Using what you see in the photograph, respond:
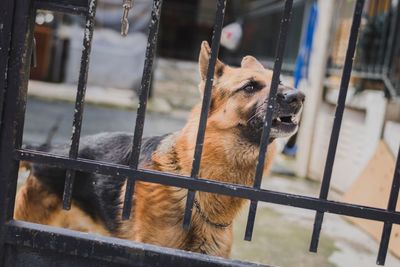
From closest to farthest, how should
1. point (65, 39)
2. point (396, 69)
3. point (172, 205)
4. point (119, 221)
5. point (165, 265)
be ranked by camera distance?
point (165, 265) < point (172, 205) < point (119, 221) < point (396, 69) < point (65, 39)

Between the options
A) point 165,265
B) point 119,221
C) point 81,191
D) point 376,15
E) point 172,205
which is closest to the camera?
point 165,265

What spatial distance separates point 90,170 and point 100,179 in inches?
37.6

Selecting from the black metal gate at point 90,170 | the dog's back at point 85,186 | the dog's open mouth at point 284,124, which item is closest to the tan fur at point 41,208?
the dog's back at point 85,186

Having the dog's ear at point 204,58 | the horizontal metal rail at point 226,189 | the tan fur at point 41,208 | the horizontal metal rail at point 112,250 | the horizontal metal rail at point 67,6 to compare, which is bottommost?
the tan fur at point 41,208

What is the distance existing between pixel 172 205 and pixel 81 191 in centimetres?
72

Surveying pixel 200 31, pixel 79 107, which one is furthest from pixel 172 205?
pixel 200 31

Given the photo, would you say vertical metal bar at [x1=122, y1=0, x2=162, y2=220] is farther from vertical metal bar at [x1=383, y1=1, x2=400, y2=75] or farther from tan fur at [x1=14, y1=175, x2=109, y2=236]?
vertical metal bar at [x1=383, y1=1, x2=400, y2=75]

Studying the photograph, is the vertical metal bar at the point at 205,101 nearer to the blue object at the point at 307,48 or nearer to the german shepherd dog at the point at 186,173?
the german shepherd dog at the point at 186,173

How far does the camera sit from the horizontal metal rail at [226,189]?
1.81m

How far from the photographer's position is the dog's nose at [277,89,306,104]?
7.58ft

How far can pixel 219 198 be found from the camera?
2547mm

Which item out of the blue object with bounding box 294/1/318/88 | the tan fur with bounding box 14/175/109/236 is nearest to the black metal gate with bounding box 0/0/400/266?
the tan fur with bounding box 14/175/109/236

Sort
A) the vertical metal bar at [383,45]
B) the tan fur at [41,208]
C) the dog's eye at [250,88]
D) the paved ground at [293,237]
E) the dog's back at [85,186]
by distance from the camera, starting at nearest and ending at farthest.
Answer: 1. the dog's eye at [250,88]
2. the dog's back at [85,186]
3. the tan fur at [41,208]
4. the paved ground at [293,237]
5. the vertical metal bar at [383,45]

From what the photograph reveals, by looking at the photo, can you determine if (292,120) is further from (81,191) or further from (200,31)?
(200,31)
